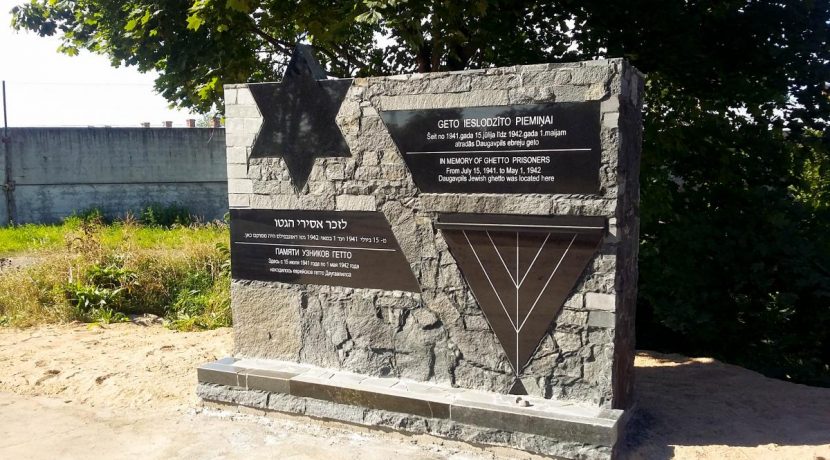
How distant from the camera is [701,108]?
7500mm

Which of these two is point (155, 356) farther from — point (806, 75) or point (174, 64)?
point (806, 75)

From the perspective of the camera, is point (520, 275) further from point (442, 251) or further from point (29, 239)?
point (29, 239)

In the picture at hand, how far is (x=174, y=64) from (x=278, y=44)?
1175 mm

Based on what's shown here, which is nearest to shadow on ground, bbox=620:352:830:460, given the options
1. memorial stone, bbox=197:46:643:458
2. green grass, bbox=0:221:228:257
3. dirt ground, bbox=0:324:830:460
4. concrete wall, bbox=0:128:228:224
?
dirt ground, bbox=0:324:830:460

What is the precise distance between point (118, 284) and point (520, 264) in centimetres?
642

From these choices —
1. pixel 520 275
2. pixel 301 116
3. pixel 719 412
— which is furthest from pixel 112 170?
pixel 719 412

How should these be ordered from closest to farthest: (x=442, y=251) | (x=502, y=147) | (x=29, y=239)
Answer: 1. (x=502, y=147)
2. (x=442, y=251)
3. (x=29, y=239)

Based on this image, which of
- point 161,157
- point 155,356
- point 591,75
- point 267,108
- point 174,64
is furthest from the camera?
point 161,157

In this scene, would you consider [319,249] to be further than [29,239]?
No

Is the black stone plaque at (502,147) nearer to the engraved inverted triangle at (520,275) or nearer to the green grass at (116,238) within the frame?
the engraved inverted triangle at (520,275)

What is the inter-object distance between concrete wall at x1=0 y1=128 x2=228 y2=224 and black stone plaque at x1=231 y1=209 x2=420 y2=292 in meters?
12.0

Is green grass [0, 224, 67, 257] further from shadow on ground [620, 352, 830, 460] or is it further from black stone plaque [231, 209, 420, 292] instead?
shadow on ground [620, 352, 830, 460]

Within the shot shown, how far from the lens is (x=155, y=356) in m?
6.66

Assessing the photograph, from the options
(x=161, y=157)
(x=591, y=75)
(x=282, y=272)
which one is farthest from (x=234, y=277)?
(x=161, y=157)
